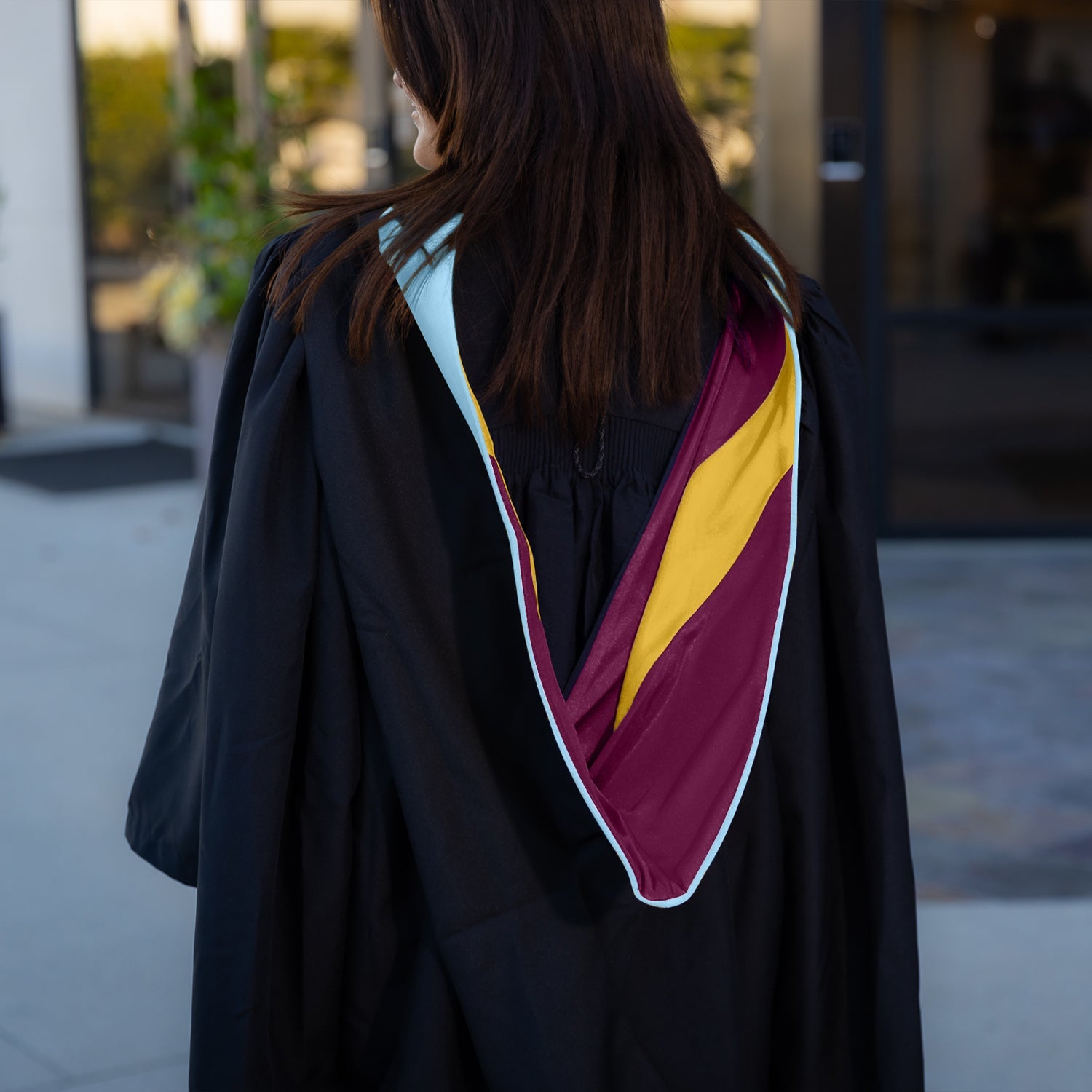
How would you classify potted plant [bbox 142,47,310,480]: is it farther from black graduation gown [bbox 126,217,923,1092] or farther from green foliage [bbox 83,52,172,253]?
black graduation gown [bbox 126,217,923,1092]

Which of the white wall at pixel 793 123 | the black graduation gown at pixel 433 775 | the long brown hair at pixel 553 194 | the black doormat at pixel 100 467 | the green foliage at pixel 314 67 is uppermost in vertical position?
the green foliage at pixel 314 67

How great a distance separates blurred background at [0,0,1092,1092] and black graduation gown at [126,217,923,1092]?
0.57 meters

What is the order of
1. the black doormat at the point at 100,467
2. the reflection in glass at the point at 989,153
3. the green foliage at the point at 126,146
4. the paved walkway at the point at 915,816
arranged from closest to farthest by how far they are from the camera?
the paved walkway at the point at 915,816, the reflection in glass at the point at 989,153, the black doormat at the point at 100,467, the green foliage at the point at 126,146

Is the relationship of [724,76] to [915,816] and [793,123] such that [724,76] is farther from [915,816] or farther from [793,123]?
[915,816]

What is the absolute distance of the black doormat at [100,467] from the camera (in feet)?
26.8

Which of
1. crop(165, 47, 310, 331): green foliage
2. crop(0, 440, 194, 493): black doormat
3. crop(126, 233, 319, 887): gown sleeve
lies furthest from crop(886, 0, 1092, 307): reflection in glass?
crop(126, 233, 319, 887): gown sleeve

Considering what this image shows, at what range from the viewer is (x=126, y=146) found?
1112 cm

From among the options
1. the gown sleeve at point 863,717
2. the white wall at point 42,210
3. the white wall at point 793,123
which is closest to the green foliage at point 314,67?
the white wall at point 42,210

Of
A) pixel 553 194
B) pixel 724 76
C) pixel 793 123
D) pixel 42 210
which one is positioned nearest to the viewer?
pixel 553 194

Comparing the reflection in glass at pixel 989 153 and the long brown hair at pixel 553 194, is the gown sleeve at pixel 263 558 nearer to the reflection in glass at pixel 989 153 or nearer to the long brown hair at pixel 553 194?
the long brown hair at pixel 553 194

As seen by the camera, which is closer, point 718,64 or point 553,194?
point 553,194

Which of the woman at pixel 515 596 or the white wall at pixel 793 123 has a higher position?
the white wall at pixel 793 123

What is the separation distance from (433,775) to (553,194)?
0.63 m

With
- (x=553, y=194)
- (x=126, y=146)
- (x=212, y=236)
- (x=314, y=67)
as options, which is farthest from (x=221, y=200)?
(x=553, y=194)
